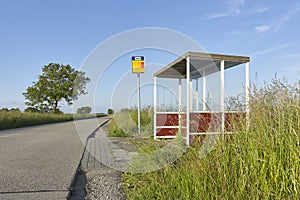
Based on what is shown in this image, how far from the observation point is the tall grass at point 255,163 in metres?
1.93

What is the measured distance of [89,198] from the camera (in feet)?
9.98

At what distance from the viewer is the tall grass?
75.9 inches

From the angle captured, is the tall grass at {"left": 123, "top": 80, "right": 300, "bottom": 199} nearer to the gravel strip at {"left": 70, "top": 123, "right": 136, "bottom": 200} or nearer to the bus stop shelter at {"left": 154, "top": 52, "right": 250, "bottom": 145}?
the gravel strip at {"left": 70, "top": 123, "right": 136, "bottom": 200}

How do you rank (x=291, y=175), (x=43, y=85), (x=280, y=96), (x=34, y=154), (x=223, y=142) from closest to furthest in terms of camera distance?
1. (x=291, y=175)
2. (x=280, y=96)
3. (x=223, y=142)
4. (x=34, y=154)
5. (x=43, y=85)

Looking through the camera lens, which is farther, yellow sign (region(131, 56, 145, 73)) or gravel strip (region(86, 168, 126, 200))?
yellow sign (region(131, 56, 145, 73))

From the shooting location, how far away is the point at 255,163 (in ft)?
6.81

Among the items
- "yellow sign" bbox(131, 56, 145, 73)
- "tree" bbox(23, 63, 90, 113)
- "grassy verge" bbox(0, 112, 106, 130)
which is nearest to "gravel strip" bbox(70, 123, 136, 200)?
"yellow sign" bbox(131, 56, 145, 73)

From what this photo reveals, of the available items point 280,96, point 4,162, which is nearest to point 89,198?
point 280,96

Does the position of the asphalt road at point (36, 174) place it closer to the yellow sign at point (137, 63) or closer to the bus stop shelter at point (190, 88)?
the bus stop shelter at point (190, 88)

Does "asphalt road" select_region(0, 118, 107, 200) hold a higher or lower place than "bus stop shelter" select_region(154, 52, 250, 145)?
lower

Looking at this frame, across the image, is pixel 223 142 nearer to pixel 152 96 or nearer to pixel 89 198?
pixel 89 198

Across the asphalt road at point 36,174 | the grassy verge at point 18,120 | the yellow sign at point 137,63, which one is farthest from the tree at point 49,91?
the asphalt road at point 36,174

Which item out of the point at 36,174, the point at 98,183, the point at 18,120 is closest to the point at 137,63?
the point at 36,174

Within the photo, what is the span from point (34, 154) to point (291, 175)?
558 cm
